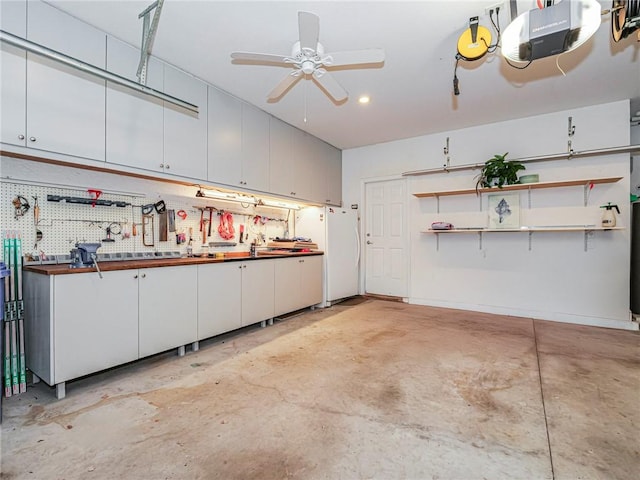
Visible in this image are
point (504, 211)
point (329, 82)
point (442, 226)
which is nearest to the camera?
point (329, 82)

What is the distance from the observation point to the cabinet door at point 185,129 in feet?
9.73

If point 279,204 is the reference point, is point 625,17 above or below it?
above

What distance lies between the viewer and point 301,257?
14.3 feet

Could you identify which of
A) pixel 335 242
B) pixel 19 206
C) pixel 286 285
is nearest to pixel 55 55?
pixel 19 206

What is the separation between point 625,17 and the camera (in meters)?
1.84

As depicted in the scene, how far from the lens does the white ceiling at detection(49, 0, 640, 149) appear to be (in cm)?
229

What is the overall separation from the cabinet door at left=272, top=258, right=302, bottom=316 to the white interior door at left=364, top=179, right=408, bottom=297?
6.02ft

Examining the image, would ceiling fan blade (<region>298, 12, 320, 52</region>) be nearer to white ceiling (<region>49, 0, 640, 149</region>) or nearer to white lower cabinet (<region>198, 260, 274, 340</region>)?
white ceiling (<region>49, 0, 640, 149</region>)

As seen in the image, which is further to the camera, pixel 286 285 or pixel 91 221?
pixel 286 285

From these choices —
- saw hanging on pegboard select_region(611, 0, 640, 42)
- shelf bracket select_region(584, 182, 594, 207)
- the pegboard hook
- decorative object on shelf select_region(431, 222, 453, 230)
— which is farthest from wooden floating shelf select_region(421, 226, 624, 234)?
the pegboard hook

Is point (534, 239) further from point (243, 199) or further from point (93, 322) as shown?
point (93, 322)

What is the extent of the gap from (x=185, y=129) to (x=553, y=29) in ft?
9.76

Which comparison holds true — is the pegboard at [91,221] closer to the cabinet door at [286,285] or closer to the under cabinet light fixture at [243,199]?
the under cabinet light fixture at [243,199]

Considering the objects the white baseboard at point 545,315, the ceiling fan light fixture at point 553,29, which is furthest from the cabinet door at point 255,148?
the white baseboard at point 545,315
